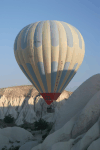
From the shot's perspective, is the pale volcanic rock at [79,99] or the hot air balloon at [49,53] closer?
the pale volcanic rock at [79,99]

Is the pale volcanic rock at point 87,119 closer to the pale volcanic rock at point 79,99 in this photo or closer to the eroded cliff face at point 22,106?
the pale volcanic rock at point 79,99

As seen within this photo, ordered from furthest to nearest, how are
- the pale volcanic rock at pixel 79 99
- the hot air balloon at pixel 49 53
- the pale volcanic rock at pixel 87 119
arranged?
the hot air balloon at pixel 49 53, the pale volcanic rock at pixel 79 99, the pale volcanic rock at pixel 87 119

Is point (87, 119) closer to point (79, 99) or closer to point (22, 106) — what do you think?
point (79, 99)

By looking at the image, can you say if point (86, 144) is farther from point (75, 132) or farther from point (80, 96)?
point (80, 96)

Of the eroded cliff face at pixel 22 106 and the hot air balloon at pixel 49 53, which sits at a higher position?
the hot air balloon at pixel 49 53

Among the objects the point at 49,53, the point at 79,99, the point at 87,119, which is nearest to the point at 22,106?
the point at 49,53

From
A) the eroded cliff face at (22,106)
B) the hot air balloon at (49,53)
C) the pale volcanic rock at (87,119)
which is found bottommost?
the eroded cliff face at (22,106)

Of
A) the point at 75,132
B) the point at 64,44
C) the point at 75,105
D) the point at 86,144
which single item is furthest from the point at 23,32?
the point at 86,144

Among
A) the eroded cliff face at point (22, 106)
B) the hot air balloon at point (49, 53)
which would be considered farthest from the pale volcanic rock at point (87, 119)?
the eroded cliff face at point (22, 106)
